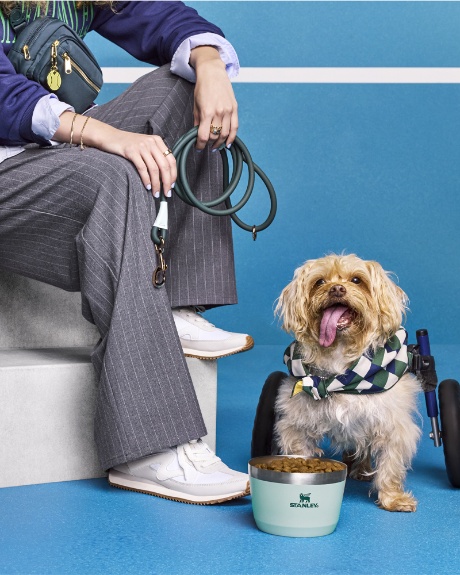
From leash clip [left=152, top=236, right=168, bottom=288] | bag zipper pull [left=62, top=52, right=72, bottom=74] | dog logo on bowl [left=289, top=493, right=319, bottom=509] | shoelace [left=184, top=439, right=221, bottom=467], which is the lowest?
dog logo on bowl [left=289, top=493, right=319, bottom=509]

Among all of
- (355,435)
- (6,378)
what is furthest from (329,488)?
(6,378)

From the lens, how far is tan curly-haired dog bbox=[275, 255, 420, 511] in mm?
1814

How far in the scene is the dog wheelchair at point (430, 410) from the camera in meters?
1.87

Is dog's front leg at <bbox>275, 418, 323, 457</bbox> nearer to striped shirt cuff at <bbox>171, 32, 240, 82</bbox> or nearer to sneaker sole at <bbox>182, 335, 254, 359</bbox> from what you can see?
sneaker sole at <bbox>182, 335, 254, 359</bbox>

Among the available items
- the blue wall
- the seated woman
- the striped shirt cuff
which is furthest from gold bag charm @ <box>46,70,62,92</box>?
the blue wall

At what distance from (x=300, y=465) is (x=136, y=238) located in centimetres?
49

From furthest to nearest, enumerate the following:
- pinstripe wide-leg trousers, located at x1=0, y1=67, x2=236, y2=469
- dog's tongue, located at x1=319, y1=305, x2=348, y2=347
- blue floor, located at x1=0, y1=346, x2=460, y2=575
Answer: dog's tongue, located at x1=319, y1=305, x2=348, y2=347, pinstripe wide-leg trousers, located at x1=0, y1=67, x2=236, y2=469, blue floor, located at x1=0, y1=346, x2=460, y2=575

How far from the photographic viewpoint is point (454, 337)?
13.7 ft

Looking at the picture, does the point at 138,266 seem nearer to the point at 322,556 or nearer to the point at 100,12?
the point at 322,556

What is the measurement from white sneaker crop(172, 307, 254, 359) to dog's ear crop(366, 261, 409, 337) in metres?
0.29

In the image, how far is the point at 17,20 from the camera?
6.52 ft

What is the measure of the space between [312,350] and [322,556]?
48 centimetres

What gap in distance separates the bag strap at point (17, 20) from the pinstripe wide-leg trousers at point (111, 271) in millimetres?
283

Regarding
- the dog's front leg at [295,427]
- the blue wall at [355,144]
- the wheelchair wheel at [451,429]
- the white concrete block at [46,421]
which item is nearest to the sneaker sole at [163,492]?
the white concrete block at [46,421]
